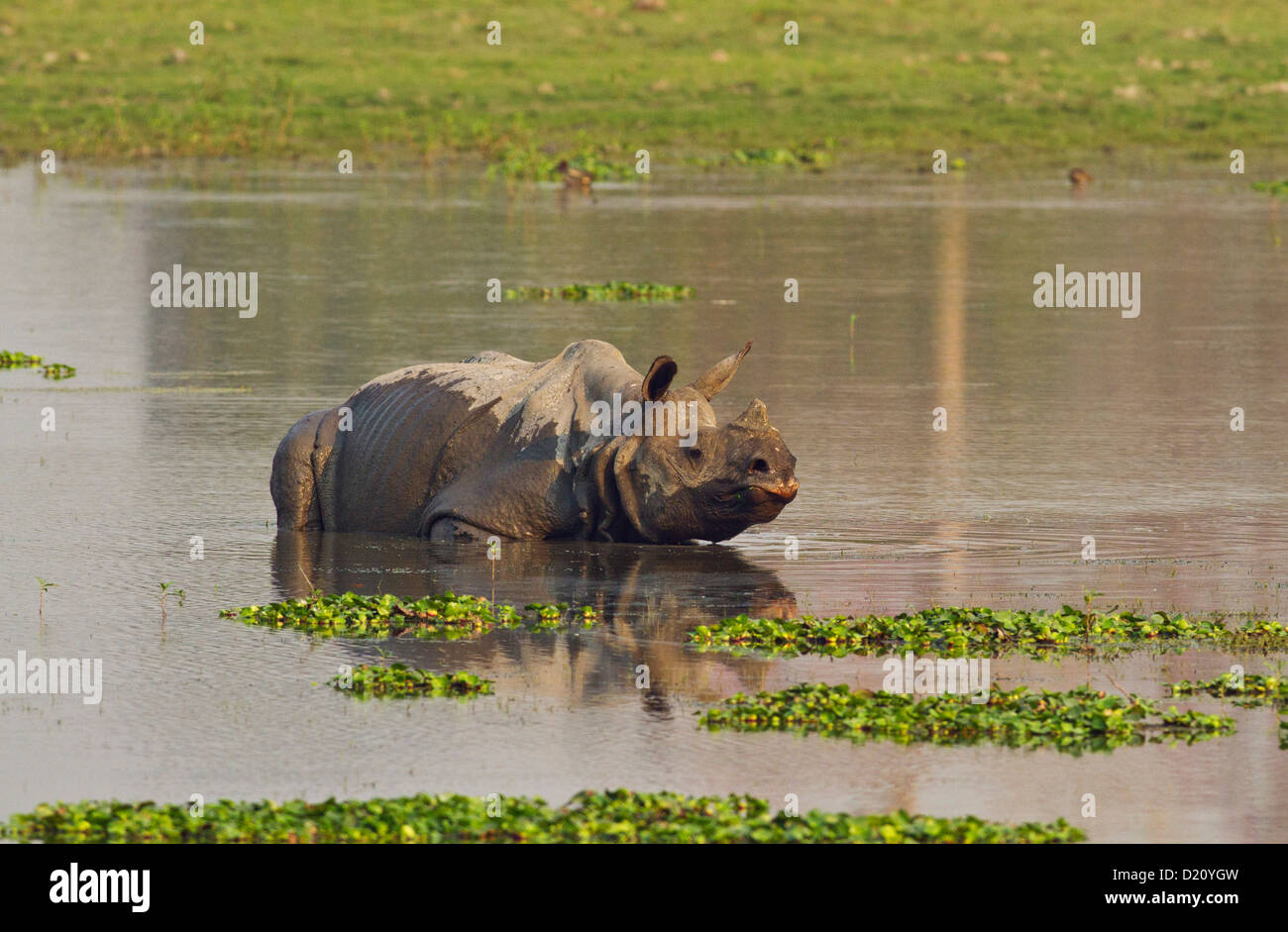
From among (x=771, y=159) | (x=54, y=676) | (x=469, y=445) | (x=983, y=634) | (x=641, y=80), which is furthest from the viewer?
(x=641, y=80)

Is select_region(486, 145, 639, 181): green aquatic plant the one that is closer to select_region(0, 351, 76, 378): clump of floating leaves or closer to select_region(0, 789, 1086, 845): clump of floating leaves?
select_region(0, 351, 76, 378): clump of floating leaves

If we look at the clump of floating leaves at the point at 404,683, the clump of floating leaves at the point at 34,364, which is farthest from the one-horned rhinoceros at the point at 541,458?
the clump of floating leaves at the point at 34,364

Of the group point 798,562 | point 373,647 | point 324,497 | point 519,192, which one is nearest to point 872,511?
point 798,562

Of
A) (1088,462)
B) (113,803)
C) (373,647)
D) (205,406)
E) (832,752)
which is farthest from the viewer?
(205,406)

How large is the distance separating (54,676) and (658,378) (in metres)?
4.04

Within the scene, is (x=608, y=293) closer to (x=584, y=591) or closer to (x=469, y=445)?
(x=469, y=445)

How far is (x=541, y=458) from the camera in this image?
46.4 ft

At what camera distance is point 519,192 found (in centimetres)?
4228

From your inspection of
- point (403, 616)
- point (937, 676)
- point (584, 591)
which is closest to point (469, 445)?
point (584, 591)

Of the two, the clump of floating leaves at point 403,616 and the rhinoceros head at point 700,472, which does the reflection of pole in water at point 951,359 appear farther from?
the clump of floating leaves at point 403,616

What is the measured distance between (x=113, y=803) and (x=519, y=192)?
33893mm

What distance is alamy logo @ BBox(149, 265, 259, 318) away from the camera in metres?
27.4

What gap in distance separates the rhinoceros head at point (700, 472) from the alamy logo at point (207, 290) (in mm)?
13323
